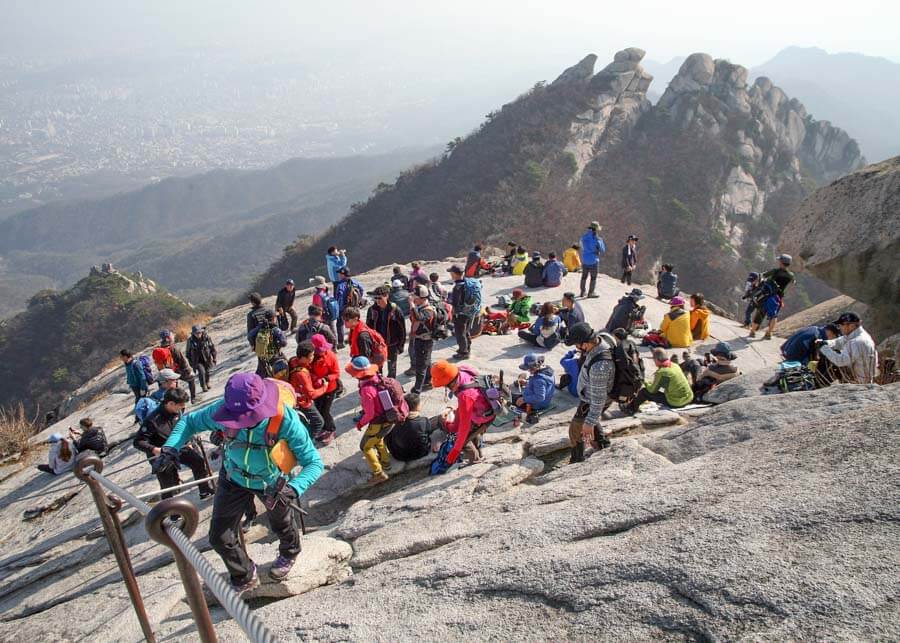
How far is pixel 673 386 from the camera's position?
7.78 metres

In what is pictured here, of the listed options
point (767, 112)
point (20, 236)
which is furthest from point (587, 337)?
point (20, 236)

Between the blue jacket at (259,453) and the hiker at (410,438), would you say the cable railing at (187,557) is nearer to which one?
the blue jacket at (259,453)

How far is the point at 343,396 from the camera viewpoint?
31.9 ft

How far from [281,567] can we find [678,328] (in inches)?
388

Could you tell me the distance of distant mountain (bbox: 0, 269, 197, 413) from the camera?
46781 mm

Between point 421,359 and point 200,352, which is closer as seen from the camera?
point 421,359

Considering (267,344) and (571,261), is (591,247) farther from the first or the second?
(267,344)

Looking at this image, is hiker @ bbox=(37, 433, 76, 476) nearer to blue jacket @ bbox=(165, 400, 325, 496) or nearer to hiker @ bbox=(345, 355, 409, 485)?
hiker @ bbox=(345, 355, 409, 485)

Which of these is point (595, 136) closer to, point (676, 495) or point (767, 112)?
point (767, 112)

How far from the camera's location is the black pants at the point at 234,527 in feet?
14.5

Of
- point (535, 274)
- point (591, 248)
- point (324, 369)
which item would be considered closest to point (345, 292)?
point (324, 369)

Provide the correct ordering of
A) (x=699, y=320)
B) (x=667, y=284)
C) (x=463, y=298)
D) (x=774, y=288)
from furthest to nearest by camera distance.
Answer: (x=667, y=284), (x=699, y=320), (x=774, y=288), (x=463, y=298)

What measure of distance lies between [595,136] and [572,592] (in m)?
63.5

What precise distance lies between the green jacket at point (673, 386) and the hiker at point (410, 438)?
340 cm
